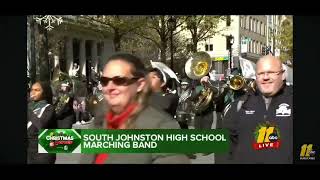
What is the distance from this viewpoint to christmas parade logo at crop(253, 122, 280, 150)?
7159 mm

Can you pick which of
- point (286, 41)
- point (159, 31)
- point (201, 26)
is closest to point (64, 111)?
point (159, 31)

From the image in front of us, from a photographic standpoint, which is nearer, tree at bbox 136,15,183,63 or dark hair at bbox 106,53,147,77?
dark hair at bbox 106,53,147,77

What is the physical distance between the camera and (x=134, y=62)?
252 inches

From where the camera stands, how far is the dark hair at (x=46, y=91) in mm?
7211

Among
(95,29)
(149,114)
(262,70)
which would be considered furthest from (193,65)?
(149,114)

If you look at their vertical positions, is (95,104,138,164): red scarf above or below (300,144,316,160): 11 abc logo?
above

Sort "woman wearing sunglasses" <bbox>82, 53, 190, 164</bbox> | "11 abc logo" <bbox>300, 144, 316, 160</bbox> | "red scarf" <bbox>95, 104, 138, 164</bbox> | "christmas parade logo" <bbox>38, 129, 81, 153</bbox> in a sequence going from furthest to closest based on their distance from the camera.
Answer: "11 abc logo" <bbox>300, 144, 316, 160</bbox>, "christmas parade logo" <bbox>38, 129, 81, 153</bbox>, "red scarf" <bbox>95, 104, 138, 164</bbox>, "woman wearing sunglasses" <bbox>82, 53, 190, 164</bbox>

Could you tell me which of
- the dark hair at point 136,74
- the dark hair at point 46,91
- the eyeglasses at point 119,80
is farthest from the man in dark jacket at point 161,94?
the dark hair at point 46,91

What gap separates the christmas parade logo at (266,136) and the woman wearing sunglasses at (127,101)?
120 cm

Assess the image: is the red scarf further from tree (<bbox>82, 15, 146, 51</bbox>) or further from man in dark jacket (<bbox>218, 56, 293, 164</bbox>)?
man in dark jacket (<bbox>218, 56, 293, 164</bbox>)

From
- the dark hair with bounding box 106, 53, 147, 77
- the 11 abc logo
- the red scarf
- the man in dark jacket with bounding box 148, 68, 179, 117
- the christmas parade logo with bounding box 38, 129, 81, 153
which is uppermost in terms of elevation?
the dark hair with bounding box 106, 53, 147, 77

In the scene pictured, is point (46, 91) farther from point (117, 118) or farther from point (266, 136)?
point (266, 136)

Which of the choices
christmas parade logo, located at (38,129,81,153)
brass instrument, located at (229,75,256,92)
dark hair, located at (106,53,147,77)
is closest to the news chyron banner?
christmas parade logo, located at (38,129,81,153)
